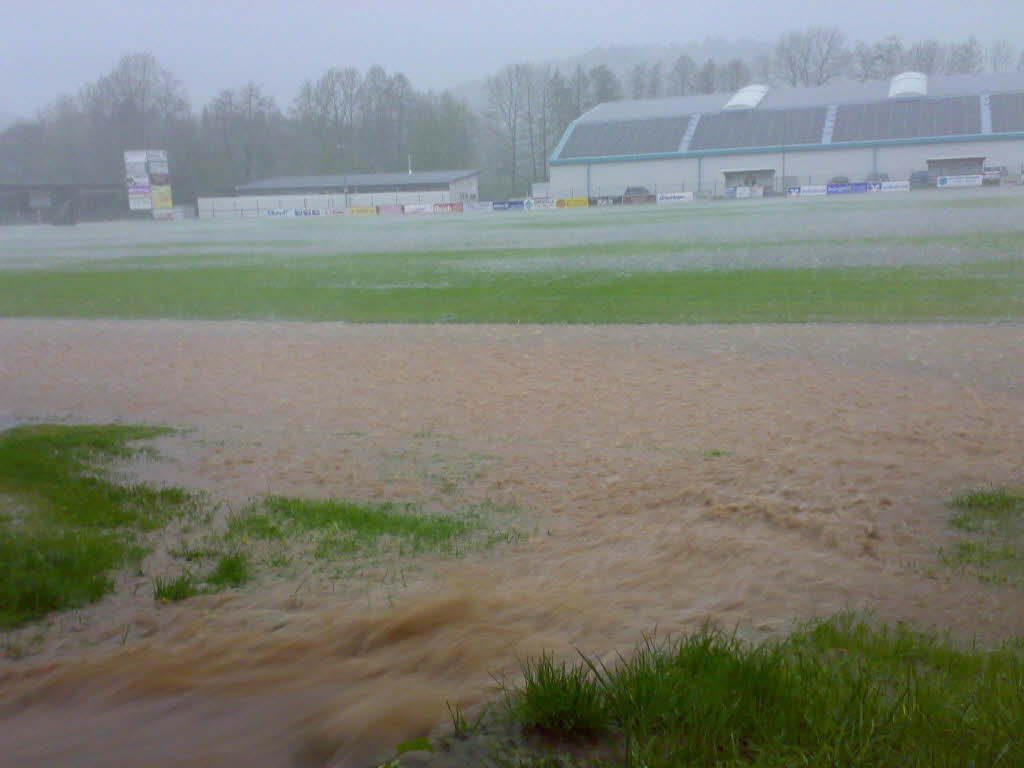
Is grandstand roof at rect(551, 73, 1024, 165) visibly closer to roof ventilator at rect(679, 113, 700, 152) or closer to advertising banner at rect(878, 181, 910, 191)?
roof ventilator at rect(679, 113, 700, 152)

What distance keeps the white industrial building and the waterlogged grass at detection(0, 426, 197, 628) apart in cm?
3124

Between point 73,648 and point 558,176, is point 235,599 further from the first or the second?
point 558,176

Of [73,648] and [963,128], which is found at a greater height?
[963,128]

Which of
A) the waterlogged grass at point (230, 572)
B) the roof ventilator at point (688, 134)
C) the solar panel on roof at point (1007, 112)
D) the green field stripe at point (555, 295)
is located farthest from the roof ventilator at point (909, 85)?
the waterlogged grass at point (230, 572)

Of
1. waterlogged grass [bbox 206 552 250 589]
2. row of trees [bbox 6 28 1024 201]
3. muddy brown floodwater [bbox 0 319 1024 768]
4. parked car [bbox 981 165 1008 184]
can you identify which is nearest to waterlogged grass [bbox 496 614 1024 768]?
muddy brown floodwater [bbox 0 319 1024 768]

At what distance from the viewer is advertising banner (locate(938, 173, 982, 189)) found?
39.7 metres

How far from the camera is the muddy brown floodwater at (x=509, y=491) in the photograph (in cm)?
295

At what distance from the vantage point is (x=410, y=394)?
8438 millimetres

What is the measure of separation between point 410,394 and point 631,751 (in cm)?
640

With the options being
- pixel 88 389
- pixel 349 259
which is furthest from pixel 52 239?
pixel 88 389

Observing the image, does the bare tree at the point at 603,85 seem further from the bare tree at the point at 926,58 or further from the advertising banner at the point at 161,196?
the advertising banner at the point at 161,196

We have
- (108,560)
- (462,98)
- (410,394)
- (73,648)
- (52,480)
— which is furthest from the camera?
(462,98)

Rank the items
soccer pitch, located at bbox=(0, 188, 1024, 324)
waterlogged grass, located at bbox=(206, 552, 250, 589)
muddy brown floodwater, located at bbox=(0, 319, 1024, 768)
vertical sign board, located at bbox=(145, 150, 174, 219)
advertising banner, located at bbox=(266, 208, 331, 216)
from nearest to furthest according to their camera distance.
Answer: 1. muddy brown floodwater, located at bbox=(0, 319, 1024, 768)
2. waterlogged grass, located at bbox=(206, 552, 250, 589)
3. soccer pitch, located at bbox=(0, 188, 1024, 324)
4. vertical sign board, located at bbox=(145, 150, 174, 219)
5. advertising banner, located at bbox=(266, 208, 331, 216)

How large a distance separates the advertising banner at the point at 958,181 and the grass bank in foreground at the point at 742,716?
42.7m
